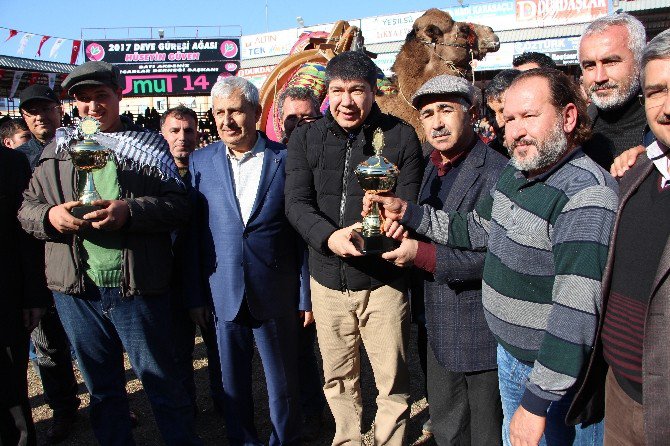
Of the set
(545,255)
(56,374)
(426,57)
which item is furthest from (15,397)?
(426,57)

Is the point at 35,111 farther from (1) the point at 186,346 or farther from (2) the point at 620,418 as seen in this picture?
(2) the point at 620,418

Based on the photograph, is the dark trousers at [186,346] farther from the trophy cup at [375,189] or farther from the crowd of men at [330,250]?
the trophy cup at [375,189]

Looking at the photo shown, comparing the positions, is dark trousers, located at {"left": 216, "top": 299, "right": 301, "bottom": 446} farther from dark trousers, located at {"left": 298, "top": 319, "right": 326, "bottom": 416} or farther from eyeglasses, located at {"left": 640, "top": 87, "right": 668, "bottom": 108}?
eyeglasses, located at {"left": 640, "top": 87, "right": 668, "bottom": 108}

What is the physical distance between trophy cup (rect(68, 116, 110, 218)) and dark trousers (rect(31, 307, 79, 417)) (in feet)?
5.95

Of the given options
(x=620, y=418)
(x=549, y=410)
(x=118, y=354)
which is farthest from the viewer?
(x=118, y=354)

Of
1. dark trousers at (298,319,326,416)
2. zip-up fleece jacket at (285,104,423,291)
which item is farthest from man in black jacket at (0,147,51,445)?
dark trousers at (298,319,326,416)

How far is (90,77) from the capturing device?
3352mm

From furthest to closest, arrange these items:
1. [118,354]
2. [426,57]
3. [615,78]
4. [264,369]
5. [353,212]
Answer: [426,57] < [264,369] < [118,354] < [353,212] < [615,78]

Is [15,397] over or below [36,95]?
below

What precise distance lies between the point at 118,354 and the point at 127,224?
82 centimetres

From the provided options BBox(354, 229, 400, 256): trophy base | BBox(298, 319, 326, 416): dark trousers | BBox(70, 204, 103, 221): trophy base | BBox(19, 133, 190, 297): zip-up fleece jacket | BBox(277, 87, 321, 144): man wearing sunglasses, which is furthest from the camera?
BBox(277, 87, 321, 144): man wearing sunglasses

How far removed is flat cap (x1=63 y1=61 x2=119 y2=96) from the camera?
3.33 m

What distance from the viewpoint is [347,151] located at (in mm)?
3416

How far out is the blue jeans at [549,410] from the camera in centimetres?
230
